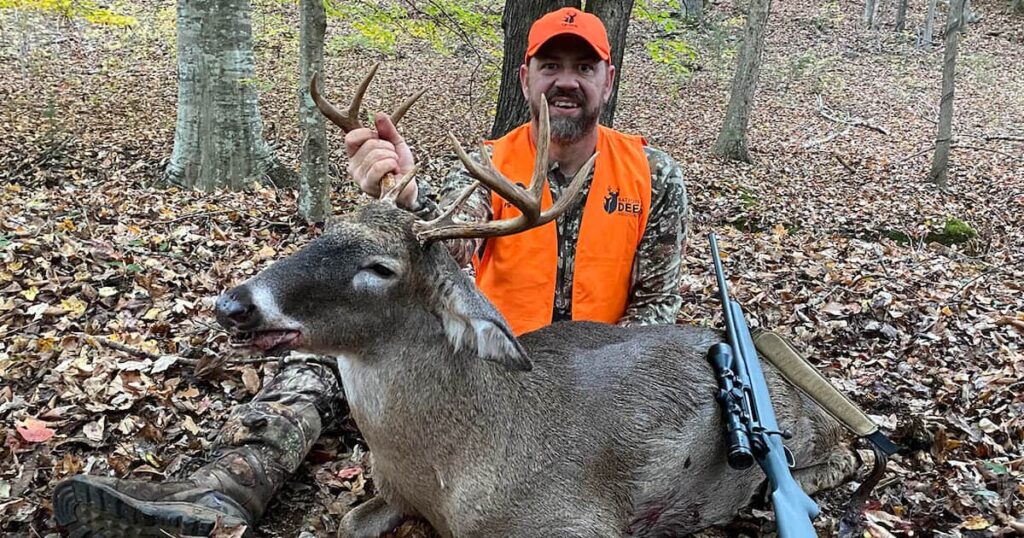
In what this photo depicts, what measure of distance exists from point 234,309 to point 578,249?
234 cm

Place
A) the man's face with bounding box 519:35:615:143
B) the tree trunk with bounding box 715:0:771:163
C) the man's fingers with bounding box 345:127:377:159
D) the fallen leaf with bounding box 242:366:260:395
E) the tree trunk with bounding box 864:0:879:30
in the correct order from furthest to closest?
the tree trunk with bounding box 864:0:879:30 < the tree trunk with bounding box 715:0:771:163 < the fallen leaf with bounding box 242:366:260:395 < the man's face with bounding box 519:35:615:143 < the man's fingers with bounding box 345:127:377:159

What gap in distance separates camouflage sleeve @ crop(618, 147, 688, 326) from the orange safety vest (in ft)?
0.31

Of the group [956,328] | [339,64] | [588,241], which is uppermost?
[339,64]

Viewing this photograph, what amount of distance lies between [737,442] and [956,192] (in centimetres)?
1118

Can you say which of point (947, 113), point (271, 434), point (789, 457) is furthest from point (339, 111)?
point (947, 113)

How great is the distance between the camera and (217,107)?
8.85 metres

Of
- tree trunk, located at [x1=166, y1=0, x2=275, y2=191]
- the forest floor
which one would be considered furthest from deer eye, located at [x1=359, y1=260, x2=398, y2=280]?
tree trunk, located at [x1=166, y1=0, x2=275, y2=191]

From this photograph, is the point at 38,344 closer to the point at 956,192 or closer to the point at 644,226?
the point at 644,226

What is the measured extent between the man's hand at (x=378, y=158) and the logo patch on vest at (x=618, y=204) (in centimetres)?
139

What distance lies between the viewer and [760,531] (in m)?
3.83

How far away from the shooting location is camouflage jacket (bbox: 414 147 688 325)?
14.9 feet

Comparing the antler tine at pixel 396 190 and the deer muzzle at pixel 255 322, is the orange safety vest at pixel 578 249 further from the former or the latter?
the deer muzzle at pixel 255 322

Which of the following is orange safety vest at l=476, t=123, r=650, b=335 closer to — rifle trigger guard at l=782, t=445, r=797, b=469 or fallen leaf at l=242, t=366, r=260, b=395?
rifle trigger guard at l=782, t=445, r=797, b=469

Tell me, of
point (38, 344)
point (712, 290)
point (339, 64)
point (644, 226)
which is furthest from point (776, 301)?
point (339, 64)
